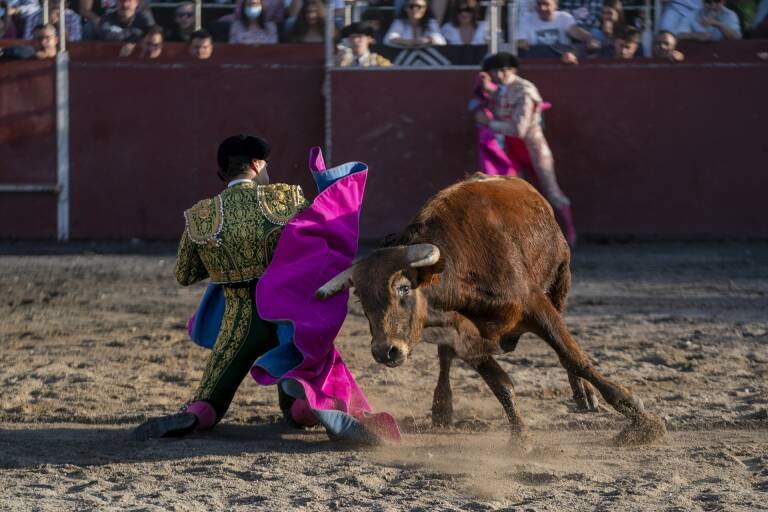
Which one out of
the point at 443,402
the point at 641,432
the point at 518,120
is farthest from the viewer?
the point at 518,120

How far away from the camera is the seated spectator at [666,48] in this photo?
11211 millimetres

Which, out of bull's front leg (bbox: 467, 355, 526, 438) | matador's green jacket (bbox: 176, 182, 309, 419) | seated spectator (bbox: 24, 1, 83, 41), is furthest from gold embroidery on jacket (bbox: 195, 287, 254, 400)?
seated spectator (bbox: 24, 1, 83, 41)

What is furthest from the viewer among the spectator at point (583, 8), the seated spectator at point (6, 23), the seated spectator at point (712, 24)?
the seated spectator at point (6, 23)

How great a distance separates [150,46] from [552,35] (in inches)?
139

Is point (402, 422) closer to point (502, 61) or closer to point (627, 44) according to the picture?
point (502, 61)

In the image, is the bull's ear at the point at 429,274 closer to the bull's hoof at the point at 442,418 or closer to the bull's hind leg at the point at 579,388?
the bull's hoof at the point at 442,418

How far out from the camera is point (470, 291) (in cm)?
488

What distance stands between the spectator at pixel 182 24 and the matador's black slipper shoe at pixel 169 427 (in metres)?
7.09

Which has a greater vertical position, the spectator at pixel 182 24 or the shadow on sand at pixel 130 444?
the spectator at pixel 182 24

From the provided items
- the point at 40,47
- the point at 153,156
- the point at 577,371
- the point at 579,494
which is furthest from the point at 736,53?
the point at 579,494

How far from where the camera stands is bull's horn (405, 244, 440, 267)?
4.56 metres

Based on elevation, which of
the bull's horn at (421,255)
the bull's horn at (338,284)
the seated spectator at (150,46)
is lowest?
the seated spectator at (150,46)

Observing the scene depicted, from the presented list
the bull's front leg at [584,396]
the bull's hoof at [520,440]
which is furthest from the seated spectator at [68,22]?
the bull's hoof at [520,440]

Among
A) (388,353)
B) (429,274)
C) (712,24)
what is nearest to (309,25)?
(712,24)
